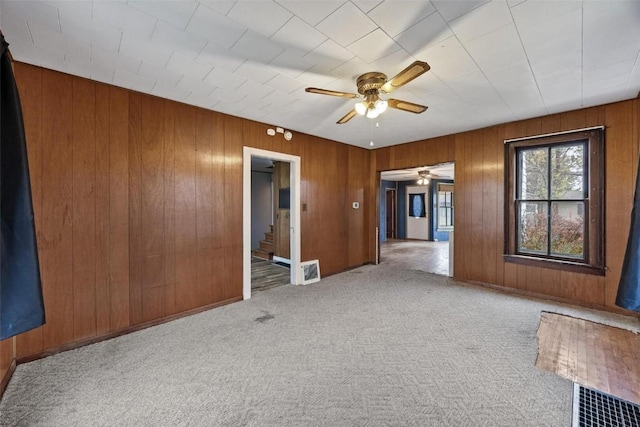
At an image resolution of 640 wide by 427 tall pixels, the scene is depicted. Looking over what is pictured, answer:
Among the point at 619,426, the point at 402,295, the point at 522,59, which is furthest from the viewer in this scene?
the point at 402,295

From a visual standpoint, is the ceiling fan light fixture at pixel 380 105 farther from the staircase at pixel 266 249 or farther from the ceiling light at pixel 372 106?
the staircase at pixel 266 249

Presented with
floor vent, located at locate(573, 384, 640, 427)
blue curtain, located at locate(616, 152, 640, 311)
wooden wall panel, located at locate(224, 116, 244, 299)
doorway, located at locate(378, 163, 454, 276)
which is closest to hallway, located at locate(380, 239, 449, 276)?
doorway, located at locate(378, 163, 454, 276)

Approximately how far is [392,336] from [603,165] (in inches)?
130

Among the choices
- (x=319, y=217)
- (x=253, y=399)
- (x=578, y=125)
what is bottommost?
(x=253, y=399)

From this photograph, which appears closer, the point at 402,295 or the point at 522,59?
the point at 522,59

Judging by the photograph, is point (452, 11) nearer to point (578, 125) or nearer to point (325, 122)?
point (325, 122)

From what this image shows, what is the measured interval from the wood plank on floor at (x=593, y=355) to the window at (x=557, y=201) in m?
2.08

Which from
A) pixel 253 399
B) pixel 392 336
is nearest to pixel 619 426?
pixel 392 336

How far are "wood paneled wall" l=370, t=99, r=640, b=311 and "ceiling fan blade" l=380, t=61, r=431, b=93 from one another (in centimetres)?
277

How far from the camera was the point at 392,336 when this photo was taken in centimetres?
264

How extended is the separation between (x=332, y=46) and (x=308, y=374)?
2.51 m

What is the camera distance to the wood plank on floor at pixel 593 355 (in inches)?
55.7

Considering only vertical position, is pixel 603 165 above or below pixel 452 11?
below

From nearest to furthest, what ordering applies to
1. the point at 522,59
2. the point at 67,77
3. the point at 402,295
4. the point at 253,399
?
the point at 253,399, the point at 522,59, the point at 67,77, the point at 402,295
